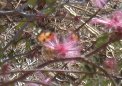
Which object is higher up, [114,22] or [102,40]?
[114,22]

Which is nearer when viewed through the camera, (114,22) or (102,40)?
(114,22)

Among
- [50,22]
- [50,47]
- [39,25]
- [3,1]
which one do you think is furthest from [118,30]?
[50,22]

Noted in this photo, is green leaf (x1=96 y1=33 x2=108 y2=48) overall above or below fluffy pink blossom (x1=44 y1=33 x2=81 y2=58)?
below

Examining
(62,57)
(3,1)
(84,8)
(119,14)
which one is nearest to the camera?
(62,57)

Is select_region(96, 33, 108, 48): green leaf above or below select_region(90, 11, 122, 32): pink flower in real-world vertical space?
below

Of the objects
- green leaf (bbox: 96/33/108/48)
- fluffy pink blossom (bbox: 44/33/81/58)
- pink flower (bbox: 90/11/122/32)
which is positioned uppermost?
pink flower (bbox: 90/11/122/32)

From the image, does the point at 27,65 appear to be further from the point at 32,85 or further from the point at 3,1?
the point at 32,85

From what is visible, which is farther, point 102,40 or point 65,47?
point 102,40

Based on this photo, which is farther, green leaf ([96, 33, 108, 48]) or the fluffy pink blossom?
green leaf ([96, 33, 108, 48])

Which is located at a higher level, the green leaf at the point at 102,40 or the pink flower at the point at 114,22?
the pink flower at the point at 114,22

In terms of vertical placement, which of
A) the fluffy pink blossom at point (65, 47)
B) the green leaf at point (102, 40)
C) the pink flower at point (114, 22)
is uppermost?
the pink flower at point (114, 22)

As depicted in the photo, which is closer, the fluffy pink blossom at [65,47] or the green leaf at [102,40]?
the fluffy pink blossom at [65,47]
